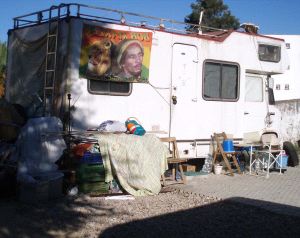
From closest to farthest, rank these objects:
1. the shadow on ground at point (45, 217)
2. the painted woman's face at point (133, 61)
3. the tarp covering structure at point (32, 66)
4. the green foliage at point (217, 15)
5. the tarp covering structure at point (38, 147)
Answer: the shadow on ground at point (45, 217), the tarp covering structure at point (38, 147), the tarp covering structure at point (32, 66), the painted woman's face at point (133, 61), the green foliage at point (217, 15)

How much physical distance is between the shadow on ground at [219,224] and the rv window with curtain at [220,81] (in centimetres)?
349

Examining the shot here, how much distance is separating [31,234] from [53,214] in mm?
880

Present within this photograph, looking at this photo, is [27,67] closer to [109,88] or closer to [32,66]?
[32,66]

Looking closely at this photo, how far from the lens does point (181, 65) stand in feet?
31.4

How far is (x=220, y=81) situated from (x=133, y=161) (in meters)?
3.47

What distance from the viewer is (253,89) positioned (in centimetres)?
1142

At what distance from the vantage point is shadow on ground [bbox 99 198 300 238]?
18.7 ft

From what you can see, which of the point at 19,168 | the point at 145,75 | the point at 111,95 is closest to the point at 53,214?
the point at 19,168

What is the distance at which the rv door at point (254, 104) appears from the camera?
36.3 feet

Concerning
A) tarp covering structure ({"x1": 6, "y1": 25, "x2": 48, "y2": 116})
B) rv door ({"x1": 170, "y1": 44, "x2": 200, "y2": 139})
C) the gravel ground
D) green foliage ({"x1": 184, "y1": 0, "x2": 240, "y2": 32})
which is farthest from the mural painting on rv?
green foliage ({"x1": 184, "y1": 0, "x2": 240, "y2": 32})

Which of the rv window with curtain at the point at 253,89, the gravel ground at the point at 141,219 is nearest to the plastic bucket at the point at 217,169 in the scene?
the rv window with curtain at the point at 253,89

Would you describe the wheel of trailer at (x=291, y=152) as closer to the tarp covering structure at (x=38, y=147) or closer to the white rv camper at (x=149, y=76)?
the white rv camper at (x=149, y=76)

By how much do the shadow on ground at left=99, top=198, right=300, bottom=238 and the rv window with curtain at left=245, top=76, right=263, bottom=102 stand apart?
175 inches

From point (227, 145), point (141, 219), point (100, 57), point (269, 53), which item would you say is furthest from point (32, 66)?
point (269, 53)
